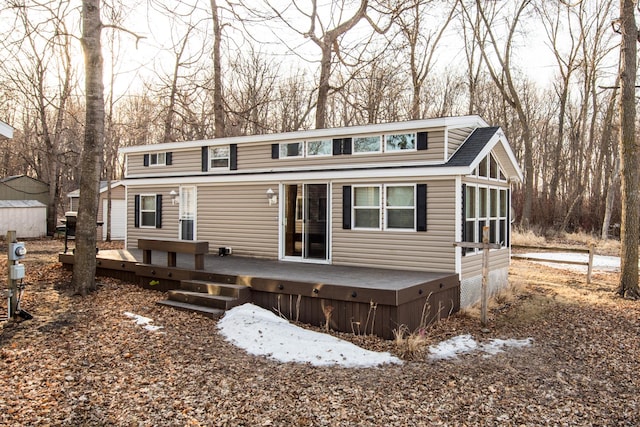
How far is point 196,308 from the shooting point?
745 cm

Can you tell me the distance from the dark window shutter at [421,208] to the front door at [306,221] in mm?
2064

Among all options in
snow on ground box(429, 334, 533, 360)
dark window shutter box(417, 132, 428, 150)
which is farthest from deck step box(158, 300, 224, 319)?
dark window shutter box(417, 132, 428, 150)

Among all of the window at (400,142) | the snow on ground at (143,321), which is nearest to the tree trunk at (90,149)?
the snow on ground at (143,321)

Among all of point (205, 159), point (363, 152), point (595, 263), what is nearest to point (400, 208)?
point (363, 152)

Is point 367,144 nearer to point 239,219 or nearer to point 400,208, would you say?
point 400,208

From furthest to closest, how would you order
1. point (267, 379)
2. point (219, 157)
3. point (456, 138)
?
point (219, 157) < point (456, 138) < point (267, 379)

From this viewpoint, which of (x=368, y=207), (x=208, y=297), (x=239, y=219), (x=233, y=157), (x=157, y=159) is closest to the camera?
(x=208, y=297)

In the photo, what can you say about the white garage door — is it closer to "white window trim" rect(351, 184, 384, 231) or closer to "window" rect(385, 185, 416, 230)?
"white window trim" rect(351, 184, 384, 231)

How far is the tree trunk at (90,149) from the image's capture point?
26.2 feet

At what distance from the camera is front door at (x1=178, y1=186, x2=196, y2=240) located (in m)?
11.9

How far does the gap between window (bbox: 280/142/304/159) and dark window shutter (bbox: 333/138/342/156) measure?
86 centimetres

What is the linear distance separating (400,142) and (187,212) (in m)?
5.94

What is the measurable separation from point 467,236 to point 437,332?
2374mm

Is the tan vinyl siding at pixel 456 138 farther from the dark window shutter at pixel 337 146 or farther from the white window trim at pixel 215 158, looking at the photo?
the white window trim at pixel 215 158
